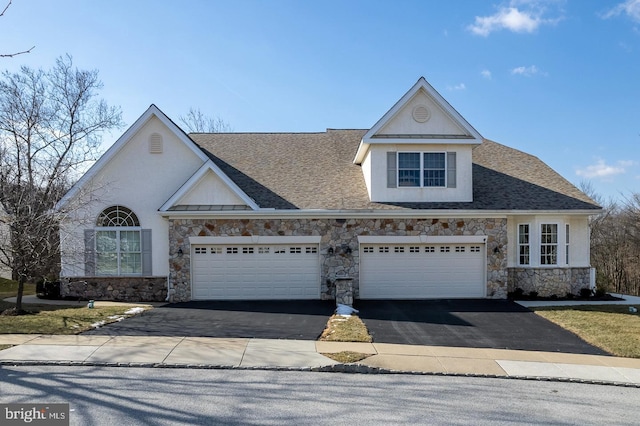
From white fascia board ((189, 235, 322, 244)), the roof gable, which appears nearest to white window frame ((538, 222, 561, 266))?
the roof gable

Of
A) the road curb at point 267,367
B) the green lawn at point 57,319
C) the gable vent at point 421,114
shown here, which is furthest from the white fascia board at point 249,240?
the road curb at point 267,367

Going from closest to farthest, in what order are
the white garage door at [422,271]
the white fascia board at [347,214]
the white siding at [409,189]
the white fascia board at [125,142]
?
the white fascia board at [347,214] → the white garage door at [422,271] → the white fascia board at [125,142] → the white siding at [409,189]

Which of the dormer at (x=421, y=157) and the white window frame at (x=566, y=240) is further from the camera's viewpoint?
the white window frame at (x=566, y=240)

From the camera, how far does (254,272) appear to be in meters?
15.8

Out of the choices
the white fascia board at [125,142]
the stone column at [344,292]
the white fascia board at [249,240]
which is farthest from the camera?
the white fascia board at [125,142]

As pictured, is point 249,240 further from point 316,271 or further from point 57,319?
point 57,319

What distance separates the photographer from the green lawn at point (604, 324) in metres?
10.0

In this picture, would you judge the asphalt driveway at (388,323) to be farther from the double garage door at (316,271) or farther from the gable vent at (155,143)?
the gable vent at (155,143)

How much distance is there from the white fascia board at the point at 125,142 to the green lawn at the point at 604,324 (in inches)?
523

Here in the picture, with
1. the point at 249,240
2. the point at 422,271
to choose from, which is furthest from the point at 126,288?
the point at 422,271

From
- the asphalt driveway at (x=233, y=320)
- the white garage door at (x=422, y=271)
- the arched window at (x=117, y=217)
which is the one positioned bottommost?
the asphalt driveway at (x=233, y=320)

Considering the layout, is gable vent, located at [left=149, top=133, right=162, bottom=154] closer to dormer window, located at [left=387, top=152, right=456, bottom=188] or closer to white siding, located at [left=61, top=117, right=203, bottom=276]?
white siding, located at [left=61, top=117, right=203, bottom=276]

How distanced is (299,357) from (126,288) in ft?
33.9

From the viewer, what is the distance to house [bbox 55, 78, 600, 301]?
618 inches
